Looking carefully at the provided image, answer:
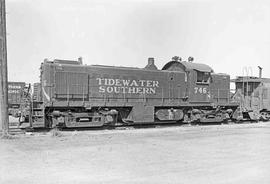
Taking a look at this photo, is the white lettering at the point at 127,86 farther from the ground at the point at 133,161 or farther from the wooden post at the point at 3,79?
the ground at the point at 133,161

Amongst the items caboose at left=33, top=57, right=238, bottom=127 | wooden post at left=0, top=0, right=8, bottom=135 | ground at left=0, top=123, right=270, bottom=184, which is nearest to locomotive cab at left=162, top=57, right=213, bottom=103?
caboose at left=33, top=57, right=238, bottom=127

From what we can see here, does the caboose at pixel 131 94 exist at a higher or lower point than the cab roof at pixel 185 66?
lower

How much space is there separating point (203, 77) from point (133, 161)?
47.9 ft

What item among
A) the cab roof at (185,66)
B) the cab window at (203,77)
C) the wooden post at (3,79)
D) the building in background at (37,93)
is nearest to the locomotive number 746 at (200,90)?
the cab window at (203,77)

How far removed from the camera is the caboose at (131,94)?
1738 centimetres

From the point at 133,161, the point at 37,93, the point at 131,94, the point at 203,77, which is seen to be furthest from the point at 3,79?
the point at 203,77

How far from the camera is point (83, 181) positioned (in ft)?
22.0

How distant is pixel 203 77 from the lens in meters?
22.4

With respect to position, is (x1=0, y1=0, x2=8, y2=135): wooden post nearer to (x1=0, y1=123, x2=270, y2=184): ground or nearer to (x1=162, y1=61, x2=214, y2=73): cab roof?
(x1=0, y1=123, x2=270, y2=184): ground

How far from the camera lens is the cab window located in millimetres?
22228

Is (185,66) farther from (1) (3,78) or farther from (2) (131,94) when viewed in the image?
(1) (3,78)

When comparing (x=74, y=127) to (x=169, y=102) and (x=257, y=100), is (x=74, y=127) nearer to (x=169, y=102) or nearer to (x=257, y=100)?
(x=169, y=102)

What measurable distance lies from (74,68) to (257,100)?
1371 centimetres

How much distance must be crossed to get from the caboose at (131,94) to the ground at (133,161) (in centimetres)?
443
